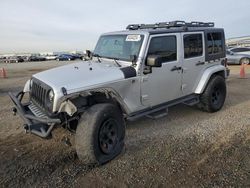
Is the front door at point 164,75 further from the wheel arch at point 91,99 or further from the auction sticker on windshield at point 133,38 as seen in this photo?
the wheel arch at point 91,99

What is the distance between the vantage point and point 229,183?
139 inches

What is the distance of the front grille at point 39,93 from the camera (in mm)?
4215

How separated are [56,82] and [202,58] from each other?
3739 millimetres

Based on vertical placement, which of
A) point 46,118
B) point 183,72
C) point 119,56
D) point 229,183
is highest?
point 119,56

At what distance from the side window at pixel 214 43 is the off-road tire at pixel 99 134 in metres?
3.39

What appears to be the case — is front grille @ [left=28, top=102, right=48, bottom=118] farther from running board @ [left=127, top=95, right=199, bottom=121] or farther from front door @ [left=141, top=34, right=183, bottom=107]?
front door @ [left=141, top=34, right=183, bottom=107]

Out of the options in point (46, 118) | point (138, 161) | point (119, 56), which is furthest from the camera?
point (119, 56)

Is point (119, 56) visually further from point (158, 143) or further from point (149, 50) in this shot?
point (158, 143)

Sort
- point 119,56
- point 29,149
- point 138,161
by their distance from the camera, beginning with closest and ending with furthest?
point 138,161, point 29,149, point 119,56

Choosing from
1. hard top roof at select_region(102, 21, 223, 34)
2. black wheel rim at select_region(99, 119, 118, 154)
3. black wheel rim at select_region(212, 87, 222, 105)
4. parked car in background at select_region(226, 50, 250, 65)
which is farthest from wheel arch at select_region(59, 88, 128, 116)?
parked car in background at select_region(226, 50, 250, 65)

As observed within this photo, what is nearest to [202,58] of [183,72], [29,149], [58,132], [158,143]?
[183,72]

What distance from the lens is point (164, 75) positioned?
5.28 meters

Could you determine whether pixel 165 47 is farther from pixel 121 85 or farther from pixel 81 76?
pixel 81 76

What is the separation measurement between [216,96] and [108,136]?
147 inches
